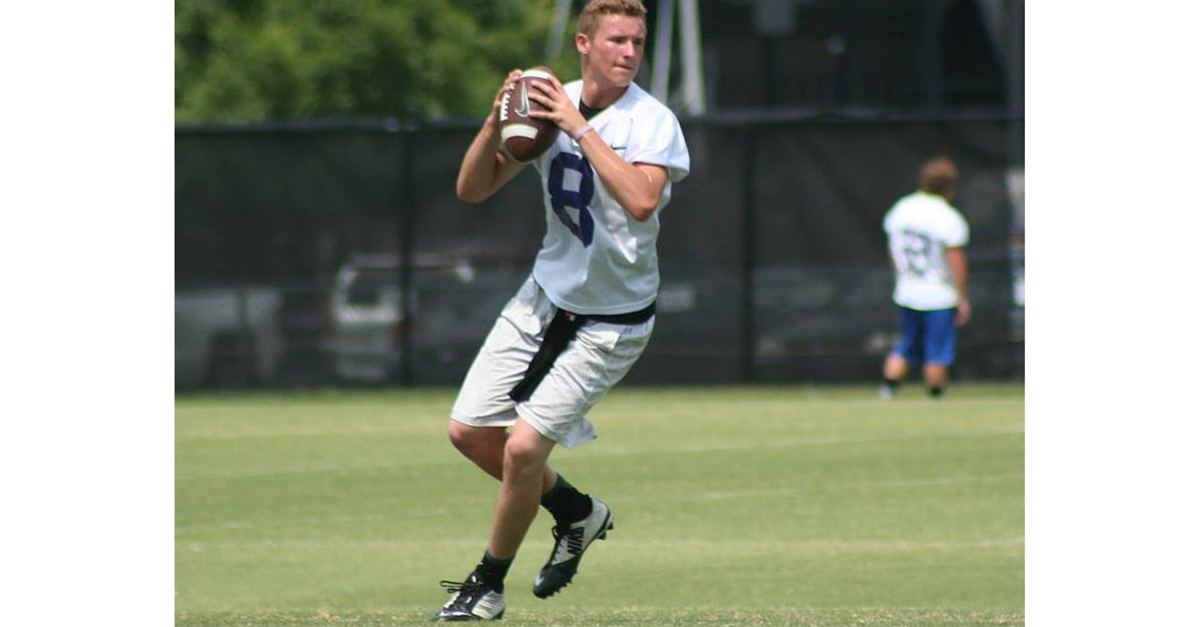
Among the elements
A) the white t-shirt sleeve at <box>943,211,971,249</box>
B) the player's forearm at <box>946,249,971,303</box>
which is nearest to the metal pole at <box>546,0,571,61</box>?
the white t-shirt sleeve at <box>943,211,971,249</box>

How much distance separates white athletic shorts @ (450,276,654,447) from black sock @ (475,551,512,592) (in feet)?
1.56

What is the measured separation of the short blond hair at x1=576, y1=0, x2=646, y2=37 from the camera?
6.19 metres

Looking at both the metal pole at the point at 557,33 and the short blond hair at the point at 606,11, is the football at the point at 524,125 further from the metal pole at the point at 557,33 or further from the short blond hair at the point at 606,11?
the metal pole at the point at 557,33

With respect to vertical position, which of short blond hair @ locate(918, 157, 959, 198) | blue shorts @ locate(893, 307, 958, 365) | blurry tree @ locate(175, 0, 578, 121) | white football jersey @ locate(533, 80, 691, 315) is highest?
blurry tree @ locate(175, 0, 578, 121)

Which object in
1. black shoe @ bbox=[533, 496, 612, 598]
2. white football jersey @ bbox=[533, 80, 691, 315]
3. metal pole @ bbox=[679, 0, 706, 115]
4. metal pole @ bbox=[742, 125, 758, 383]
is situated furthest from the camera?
metal pole @ bbox=[679, 0, 706, 115]

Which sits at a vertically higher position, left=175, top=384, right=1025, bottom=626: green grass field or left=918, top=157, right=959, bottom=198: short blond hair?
left=918, top=157, right=959, bottom=198: short blond hair

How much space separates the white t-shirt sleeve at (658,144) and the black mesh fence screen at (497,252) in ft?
40.2

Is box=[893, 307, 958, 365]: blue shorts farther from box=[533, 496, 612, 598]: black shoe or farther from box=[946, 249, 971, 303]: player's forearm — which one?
box=[533, 496, 612, 598]: black shoe

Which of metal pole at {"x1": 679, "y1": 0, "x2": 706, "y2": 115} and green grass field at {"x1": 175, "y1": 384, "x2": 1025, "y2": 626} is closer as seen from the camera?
green grass field at {"x1": 175, "y1": 384, "x2": 1025, "y2": 626}

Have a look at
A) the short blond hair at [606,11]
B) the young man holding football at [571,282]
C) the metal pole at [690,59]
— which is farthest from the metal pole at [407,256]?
the metal pole at [690,59]

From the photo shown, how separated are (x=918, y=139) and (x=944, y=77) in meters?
23.1
